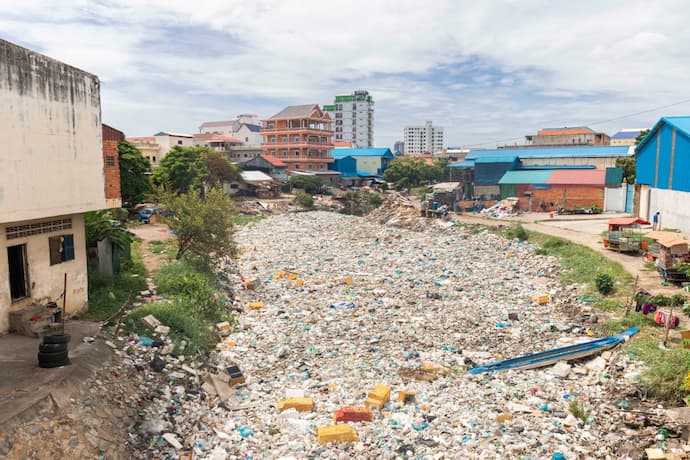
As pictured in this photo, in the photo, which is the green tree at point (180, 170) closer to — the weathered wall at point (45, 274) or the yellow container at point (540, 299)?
the weathered wall at point (45, 274)

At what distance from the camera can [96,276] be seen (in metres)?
13.2

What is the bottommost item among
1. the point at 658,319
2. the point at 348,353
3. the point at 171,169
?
the point at 348,353

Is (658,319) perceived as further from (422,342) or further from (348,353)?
(348,353)

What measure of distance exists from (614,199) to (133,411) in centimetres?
3493

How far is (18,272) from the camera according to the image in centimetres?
991

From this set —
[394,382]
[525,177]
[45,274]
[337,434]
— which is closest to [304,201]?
[525,177]

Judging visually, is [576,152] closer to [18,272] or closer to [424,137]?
[18,272]

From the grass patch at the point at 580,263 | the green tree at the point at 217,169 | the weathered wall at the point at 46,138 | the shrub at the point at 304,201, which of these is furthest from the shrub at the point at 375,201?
the weathered wall at the point at 46,138

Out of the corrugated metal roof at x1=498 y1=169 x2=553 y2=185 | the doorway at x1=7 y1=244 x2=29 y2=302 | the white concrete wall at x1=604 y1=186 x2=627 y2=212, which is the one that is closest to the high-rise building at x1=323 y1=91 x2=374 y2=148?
the corrugated metal roof at x1=498 y1=169 x2=553 y2=185

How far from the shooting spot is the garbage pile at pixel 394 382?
7773 millimetres

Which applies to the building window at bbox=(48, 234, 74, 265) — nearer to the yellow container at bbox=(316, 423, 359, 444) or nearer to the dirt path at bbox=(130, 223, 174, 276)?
the dirt path at bbox=(130, 223, 174, 276)

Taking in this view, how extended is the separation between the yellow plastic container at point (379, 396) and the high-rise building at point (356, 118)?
129519mm

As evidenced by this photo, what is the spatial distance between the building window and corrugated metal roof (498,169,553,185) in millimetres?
33658

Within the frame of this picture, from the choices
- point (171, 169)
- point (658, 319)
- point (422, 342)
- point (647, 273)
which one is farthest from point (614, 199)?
point (171, 169)
